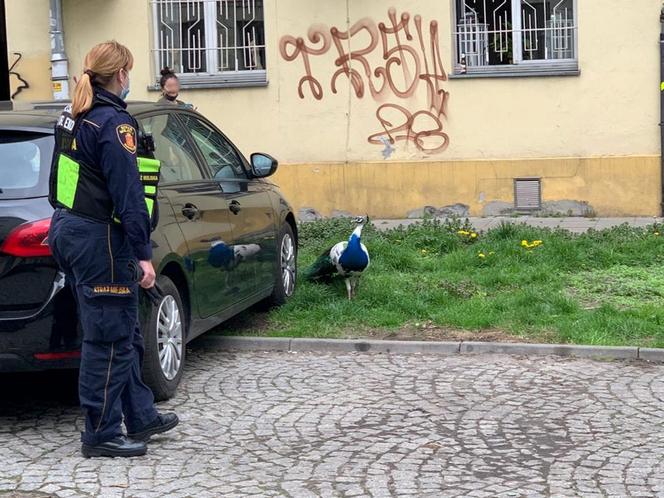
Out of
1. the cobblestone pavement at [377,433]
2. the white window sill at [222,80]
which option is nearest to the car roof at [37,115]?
the cobblestone pavement at [377,433]

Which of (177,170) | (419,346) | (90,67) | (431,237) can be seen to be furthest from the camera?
(431,237)

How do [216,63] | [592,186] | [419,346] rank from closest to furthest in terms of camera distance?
[419,346] → [592,186] → [216,63]

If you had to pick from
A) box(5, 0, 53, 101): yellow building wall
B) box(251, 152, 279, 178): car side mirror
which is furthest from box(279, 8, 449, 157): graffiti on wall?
box(251, 152, 279, 178): car side mirror

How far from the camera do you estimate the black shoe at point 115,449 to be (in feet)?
17.8

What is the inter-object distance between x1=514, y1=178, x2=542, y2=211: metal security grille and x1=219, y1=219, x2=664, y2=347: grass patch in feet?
5.84

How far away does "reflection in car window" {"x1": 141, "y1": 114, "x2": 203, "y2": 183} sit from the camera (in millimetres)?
6879

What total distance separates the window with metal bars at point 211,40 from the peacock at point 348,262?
211 inches

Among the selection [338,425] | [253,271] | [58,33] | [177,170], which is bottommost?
[338,425]

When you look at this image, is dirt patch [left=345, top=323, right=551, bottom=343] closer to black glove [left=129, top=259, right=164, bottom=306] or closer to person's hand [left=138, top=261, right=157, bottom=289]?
black glove [left=129, top=259, right=164, bottom=306]

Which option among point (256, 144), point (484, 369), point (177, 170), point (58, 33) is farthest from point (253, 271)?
point (58, 33)

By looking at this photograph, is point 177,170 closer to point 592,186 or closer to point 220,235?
point 220,235

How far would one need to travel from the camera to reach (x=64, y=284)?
5680 millimetres

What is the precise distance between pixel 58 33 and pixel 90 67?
912cm

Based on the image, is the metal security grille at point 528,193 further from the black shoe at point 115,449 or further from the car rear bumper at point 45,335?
the black shoe at point 115,449
